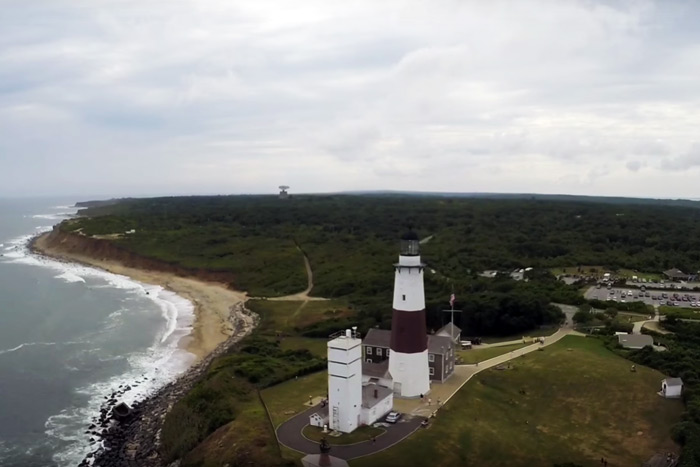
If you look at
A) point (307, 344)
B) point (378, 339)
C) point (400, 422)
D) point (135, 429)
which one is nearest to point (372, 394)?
point (400, 422)

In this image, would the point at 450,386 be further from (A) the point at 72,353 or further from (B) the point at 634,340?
(A) the point at 72,353

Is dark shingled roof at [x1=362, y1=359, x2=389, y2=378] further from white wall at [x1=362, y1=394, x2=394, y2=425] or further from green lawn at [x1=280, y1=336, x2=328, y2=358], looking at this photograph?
green lawn at [x1=280, y1=336, x2=328, y2=358]

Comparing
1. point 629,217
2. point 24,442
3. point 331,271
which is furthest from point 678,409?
point 629,217

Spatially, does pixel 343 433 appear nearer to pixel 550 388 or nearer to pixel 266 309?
pixel 550 388

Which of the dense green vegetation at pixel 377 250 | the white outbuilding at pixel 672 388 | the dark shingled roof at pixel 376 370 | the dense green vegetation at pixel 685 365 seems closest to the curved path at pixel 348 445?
the dark shingled roof at pixel 376 370

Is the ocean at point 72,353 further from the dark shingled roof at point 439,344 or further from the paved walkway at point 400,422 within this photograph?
the dark shingled roof at point 439,344

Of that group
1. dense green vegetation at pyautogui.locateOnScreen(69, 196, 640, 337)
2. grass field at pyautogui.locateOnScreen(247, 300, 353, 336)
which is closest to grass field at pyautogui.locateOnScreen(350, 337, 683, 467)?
dense green vegetation at pyautogui.locateOnScreen(69, 196, 640, 337)
